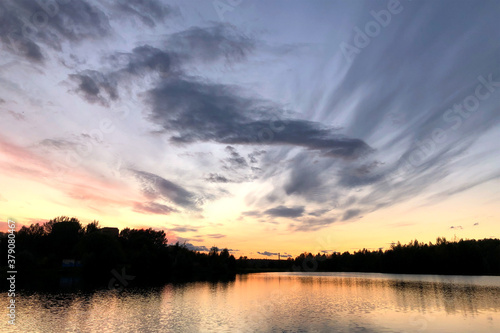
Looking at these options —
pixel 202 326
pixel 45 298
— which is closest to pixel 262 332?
pixel 202 326

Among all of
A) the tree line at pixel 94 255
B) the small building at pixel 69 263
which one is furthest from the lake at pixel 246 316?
the small building at pixel 69 263

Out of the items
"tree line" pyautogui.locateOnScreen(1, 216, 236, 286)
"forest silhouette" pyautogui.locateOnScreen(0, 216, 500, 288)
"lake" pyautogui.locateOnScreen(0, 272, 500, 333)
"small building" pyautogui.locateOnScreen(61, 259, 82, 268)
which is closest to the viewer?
"lake" pyautogui.locateOnScreen(0, 272, 500, 333)

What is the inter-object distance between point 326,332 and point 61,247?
154447 mm

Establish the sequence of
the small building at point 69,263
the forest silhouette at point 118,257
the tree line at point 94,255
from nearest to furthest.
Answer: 1. the tree line at point 94,255
2. the forest silhouette at point 118,257
3. the small building at point 69,263

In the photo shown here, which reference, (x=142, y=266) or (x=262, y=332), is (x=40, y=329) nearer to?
(x=262, y=332)

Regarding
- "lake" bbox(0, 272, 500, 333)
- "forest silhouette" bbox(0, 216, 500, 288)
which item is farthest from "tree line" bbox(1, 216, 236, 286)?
"lake" bbox(0, 272, 500, 333)

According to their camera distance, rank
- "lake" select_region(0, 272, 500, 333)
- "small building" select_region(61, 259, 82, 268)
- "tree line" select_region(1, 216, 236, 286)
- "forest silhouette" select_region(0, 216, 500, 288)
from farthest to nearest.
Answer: "small building" select_region(61, 259, 82, 268) → "forest silhouette" select_region(0, 216, 500, 288) → "tree line" select_region(1, 216, 236, 286) → "lake" select_region(0, 272, 500, 333)

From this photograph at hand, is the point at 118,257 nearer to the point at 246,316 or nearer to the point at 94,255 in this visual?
the point at 94,255

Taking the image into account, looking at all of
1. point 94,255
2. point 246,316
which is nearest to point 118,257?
point 94,255

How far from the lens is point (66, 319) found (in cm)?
3797

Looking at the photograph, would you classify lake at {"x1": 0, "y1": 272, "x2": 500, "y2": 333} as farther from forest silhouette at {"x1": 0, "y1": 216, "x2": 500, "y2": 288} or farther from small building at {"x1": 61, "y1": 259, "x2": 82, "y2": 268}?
small building at {"x1": 61, "y1": 259, "x2": 82, "y2": 268}

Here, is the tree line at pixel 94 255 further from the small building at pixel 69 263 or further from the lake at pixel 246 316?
the lake at pixel 246 316

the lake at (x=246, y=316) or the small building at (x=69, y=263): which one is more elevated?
the small building at (x=69, y=263)

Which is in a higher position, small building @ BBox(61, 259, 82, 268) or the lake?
small building @ BBox(61, 259, 82, 268)
